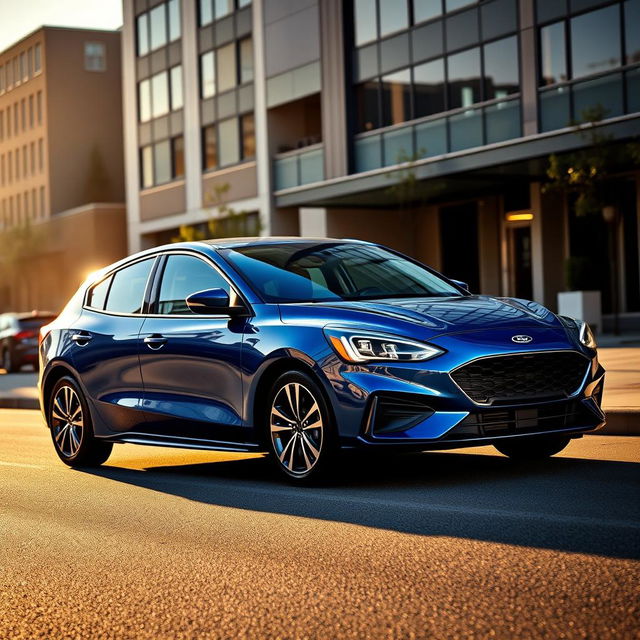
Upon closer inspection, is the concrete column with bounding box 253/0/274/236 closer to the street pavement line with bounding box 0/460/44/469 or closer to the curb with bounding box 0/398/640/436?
the curb with bounding box 0/398/640/436

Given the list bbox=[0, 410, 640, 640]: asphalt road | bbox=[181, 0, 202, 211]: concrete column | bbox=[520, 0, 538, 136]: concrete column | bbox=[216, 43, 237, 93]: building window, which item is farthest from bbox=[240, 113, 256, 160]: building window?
bbox=[0, 410, 640, 640]: asphalt road

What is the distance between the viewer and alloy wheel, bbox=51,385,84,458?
10141mm

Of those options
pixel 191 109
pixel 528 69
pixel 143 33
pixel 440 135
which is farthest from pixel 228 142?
pixel 528 69

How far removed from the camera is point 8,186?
7719cm

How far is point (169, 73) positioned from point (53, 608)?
4822 centimetres

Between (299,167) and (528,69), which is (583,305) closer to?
(528,69)

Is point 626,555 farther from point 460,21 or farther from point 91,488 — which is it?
point 460,21

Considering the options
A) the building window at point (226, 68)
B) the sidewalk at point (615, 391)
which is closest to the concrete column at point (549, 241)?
the sidewalk at point (615, 391)

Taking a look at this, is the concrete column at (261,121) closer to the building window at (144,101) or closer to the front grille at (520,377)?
the building window at (144,101)

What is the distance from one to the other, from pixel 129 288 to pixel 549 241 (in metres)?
26.9

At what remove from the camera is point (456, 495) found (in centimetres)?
742

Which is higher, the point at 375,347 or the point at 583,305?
the point at 583,305

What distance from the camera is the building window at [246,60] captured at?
150 ft

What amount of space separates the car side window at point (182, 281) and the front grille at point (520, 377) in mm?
2194
